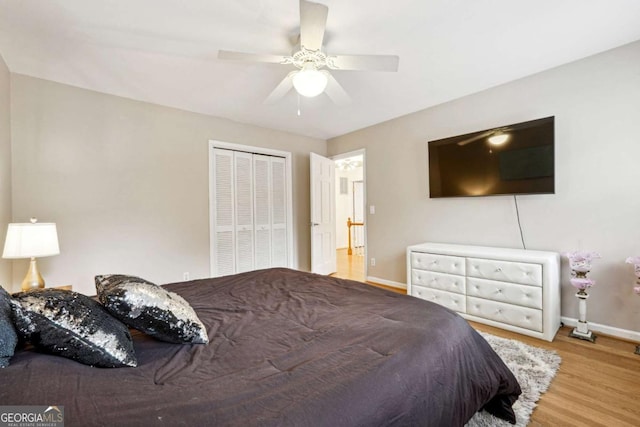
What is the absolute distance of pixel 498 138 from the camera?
9.60 feet

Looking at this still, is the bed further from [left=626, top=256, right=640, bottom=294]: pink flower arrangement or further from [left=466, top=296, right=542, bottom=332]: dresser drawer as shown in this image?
[left=626, top=256, right=640, bottom=294]: pink flower arrangement

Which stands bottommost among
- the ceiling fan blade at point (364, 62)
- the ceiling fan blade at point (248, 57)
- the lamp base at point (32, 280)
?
the lamp base at point (32, 280)

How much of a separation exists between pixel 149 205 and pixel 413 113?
11.5ft

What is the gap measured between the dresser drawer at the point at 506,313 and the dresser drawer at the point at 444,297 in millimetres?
77

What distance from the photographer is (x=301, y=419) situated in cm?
71

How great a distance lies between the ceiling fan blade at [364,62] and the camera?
1920 mm

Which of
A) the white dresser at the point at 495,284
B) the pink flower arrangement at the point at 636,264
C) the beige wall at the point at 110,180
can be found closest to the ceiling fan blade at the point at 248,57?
the beige wall at the point at 110,180

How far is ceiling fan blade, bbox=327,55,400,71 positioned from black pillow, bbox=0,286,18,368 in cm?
206

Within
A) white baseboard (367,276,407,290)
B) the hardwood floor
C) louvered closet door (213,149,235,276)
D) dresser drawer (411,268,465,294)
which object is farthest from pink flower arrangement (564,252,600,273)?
louvered closet door (213,149,235,276)

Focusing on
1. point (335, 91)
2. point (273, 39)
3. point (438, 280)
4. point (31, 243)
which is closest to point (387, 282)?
point (438, 280)

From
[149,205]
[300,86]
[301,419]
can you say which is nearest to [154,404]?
[301,419]

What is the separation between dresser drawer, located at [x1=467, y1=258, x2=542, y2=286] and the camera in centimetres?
240

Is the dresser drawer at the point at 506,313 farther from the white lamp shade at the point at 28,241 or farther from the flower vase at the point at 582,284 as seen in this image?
the white lamp shade at the point at 28,241

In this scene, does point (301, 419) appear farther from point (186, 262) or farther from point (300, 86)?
point (186, 262)
